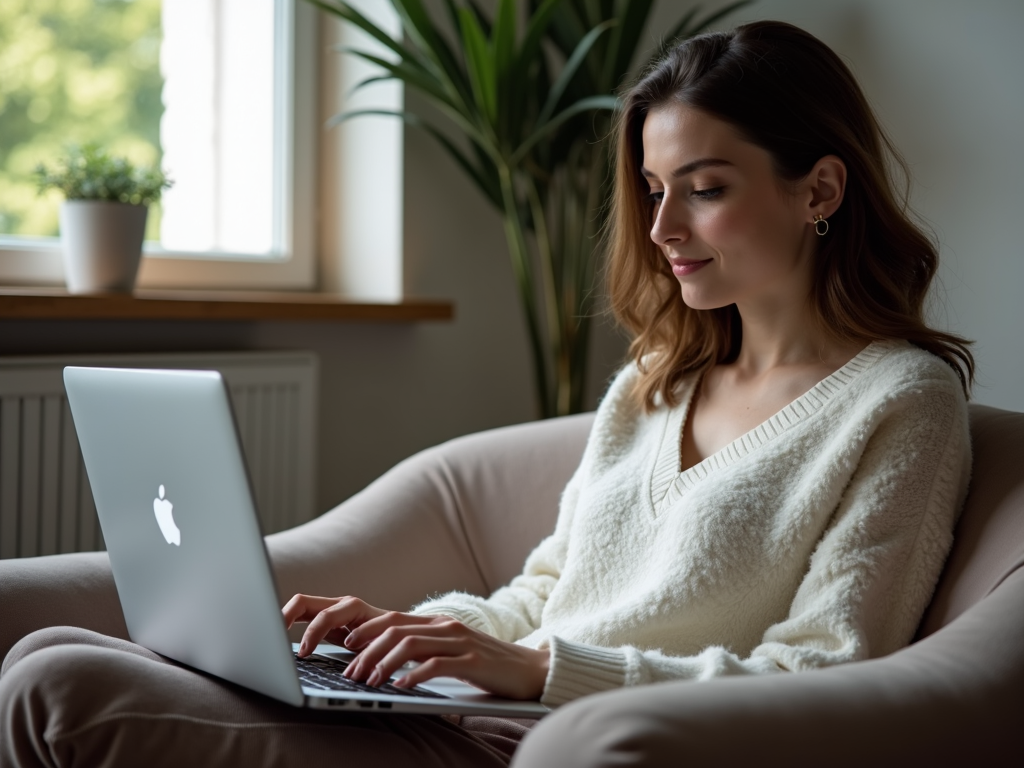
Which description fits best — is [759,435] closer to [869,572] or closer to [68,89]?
[869,572]

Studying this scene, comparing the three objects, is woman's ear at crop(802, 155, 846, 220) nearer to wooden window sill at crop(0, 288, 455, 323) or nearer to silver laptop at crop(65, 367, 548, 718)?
silver laptop at crop(65, 367, 548, 718)

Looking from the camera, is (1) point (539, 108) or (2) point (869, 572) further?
(1) point (539, 108)

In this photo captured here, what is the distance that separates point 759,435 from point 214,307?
1218 millimetres

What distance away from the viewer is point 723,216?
133cm

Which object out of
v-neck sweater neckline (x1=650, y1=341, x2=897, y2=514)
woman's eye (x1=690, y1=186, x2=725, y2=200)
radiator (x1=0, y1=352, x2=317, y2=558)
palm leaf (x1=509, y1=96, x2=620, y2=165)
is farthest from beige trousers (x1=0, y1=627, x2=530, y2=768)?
palm leaf (x1=509, y1=96, x2=620, y2=165)

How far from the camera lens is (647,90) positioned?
1433 mm

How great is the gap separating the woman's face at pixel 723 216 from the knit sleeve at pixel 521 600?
342mm

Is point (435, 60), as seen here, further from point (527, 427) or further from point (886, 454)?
point (886, 454)

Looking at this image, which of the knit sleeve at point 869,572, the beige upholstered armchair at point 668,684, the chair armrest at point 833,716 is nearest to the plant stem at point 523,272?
the beige upholstered armchair at point 668,684

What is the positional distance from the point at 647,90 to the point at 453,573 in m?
0.78

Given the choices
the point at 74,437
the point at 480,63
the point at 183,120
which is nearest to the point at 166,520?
the point at 74,437

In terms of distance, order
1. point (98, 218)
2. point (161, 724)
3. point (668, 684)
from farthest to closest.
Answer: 1. point (98, 218)
2. point (161, 724)
3. point (668, 684)

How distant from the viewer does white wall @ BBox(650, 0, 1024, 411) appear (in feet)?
6.64

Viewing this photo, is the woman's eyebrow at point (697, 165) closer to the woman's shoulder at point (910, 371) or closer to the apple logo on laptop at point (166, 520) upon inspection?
the woman's shoulder at point (910, 371)
